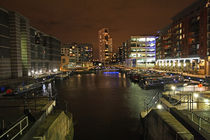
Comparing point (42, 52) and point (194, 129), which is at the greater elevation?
point (42, 52)

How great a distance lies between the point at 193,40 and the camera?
2596 inches

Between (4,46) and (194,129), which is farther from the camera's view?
(4,46)

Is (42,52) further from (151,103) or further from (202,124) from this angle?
(202,124)

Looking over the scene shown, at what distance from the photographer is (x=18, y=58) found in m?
43.8

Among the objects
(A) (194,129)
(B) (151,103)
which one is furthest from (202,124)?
(B) (151,103)

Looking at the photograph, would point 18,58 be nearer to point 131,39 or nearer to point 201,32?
point 201,32

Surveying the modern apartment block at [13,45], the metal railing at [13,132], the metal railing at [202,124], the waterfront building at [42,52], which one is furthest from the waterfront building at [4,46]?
the metal railing at [202,124]

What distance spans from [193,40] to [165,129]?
67.8 m

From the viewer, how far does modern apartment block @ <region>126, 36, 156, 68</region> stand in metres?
137

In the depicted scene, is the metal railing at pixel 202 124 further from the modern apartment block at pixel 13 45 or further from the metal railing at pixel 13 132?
the modern apartment block at pixel 13 45

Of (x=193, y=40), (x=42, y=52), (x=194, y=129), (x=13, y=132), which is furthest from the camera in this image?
(x=42, y=52)

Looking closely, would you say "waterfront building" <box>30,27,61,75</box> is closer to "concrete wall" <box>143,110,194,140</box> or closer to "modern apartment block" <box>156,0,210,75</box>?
"concrete wall" <box>143,110,194,140</box>

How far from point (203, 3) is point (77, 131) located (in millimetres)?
67468

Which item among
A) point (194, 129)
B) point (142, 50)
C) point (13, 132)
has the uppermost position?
point (142, 50)
